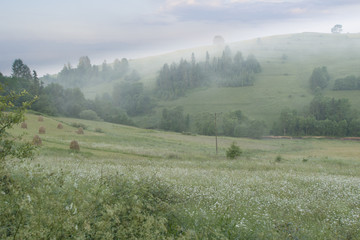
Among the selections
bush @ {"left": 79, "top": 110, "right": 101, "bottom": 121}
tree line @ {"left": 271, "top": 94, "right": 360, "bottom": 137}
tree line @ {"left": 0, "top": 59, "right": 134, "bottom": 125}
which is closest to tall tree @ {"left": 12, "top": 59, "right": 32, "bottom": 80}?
tree line @ {"left": 0, "top": 59, "right": 134, "bottom": 125}

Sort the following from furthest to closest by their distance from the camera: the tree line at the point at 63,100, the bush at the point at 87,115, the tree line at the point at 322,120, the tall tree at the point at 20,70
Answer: the tall tree at the point at 20,70
the bush at the point at 87,115
the tree line at the point at 63,100
the tree line at the point at 322,120

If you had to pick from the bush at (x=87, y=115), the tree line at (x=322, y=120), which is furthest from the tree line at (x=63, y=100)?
the tree line at (x=322, y=120)

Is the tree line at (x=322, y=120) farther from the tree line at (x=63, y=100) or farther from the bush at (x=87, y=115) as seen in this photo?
the bush at (x=87, y=115)

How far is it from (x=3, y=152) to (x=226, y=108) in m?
155

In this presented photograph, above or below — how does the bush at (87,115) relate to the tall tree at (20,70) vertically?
below

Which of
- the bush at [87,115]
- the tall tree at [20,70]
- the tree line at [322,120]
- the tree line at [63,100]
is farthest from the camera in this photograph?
the tall tree at [20,70]

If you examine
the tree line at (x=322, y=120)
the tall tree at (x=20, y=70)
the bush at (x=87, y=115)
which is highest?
the tall tree at (x=20, y=70)

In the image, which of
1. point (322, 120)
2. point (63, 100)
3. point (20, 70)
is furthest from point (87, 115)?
point (322, 120)

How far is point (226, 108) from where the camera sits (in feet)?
523

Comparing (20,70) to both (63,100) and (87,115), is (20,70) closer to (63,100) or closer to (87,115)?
(63,100)

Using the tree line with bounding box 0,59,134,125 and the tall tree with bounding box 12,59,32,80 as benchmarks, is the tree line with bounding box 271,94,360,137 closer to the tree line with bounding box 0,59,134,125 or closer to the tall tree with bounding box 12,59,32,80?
the tree line with bounding box 0,59,134,125

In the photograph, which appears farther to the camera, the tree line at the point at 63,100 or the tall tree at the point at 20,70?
the tall tree at the point at 20,70

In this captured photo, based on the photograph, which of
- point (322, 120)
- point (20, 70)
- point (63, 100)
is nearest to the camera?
point (322, 120)

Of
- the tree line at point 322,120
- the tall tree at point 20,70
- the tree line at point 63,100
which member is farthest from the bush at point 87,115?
the tree line at point 322,120
